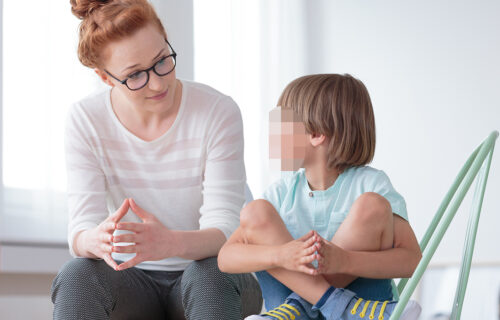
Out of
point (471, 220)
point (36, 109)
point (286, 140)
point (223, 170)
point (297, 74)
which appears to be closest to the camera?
point (471, 220)

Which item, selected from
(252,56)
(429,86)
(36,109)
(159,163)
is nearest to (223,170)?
(159,163)

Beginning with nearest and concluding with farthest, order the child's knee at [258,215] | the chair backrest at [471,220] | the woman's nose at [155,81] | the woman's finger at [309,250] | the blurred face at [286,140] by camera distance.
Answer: the chair backrest at [471,220] → the woman's finger at [309,250] → the child's knee at [258,215] → the blurred face at [286,140] → the woman's nose at [155,81]

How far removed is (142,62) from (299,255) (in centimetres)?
56

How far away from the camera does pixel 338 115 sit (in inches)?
47.2

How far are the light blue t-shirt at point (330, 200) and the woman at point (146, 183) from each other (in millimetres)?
177

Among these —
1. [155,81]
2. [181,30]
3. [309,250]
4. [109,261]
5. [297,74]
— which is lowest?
[109,261]

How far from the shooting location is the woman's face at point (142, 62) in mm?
1316

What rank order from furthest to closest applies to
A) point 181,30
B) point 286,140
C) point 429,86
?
point 429,86 → point 181,30 → point 286,140

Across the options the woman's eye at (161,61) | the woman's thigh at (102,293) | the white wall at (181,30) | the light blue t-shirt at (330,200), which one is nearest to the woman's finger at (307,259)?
the light blue t-shirt at (330,200)

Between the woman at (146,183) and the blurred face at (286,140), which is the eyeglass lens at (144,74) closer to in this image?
the woman at (146,183)

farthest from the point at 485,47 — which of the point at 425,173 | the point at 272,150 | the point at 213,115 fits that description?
the point at 272,150

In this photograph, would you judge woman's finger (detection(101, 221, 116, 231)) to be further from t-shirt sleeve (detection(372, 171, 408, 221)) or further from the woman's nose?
t-shirt sleeve (detection(372, 171, 408, 221))

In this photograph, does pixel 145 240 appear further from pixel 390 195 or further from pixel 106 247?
pixel 390 195

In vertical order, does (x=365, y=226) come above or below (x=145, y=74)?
below
